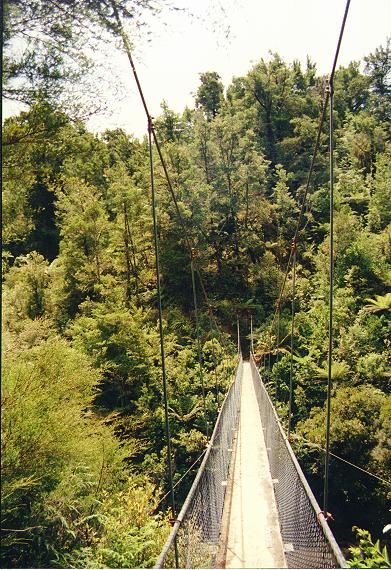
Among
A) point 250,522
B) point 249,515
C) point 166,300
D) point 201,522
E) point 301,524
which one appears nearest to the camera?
point 301,524

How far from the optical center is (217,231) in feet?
60.5

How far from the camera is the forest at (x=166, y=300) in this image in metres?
3.39

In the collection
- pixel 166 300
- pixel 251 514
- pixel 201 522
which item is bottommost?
pixel 251 514

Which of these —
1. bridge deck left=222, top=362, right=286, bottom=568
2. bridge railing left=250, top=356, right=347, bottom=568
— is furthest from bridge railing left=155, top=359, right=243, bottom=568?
bridge railing left=250, top=356, right=347, bottom=568

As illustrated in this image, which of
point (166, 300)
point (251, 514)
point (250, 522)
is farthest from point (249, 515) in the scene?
point (166, 300)

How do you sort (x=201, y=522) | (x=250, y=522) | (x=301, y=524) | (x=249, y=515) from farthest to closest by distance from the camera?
(x=249, y=515)
(x=250, y=522)
(x=201, y=522)
(x=301, y=524)

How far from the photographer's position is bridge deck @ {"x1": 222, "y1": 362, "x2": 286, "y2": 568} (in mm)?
2664

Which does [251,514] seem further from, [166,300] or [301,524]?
[166,300]

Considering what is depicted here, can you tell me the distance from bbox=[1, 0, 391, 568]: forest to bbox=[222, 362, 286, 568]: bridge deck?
728 millimetres

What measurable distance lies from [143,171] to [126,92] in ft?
49.2

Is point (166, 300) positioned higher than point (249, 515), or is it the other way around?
point (166, 300)

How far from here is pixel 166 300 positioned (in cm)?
1584

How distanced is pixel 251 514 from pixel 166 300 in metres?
12.7

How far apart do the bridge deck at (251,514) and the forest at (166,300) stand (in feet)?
2.39
